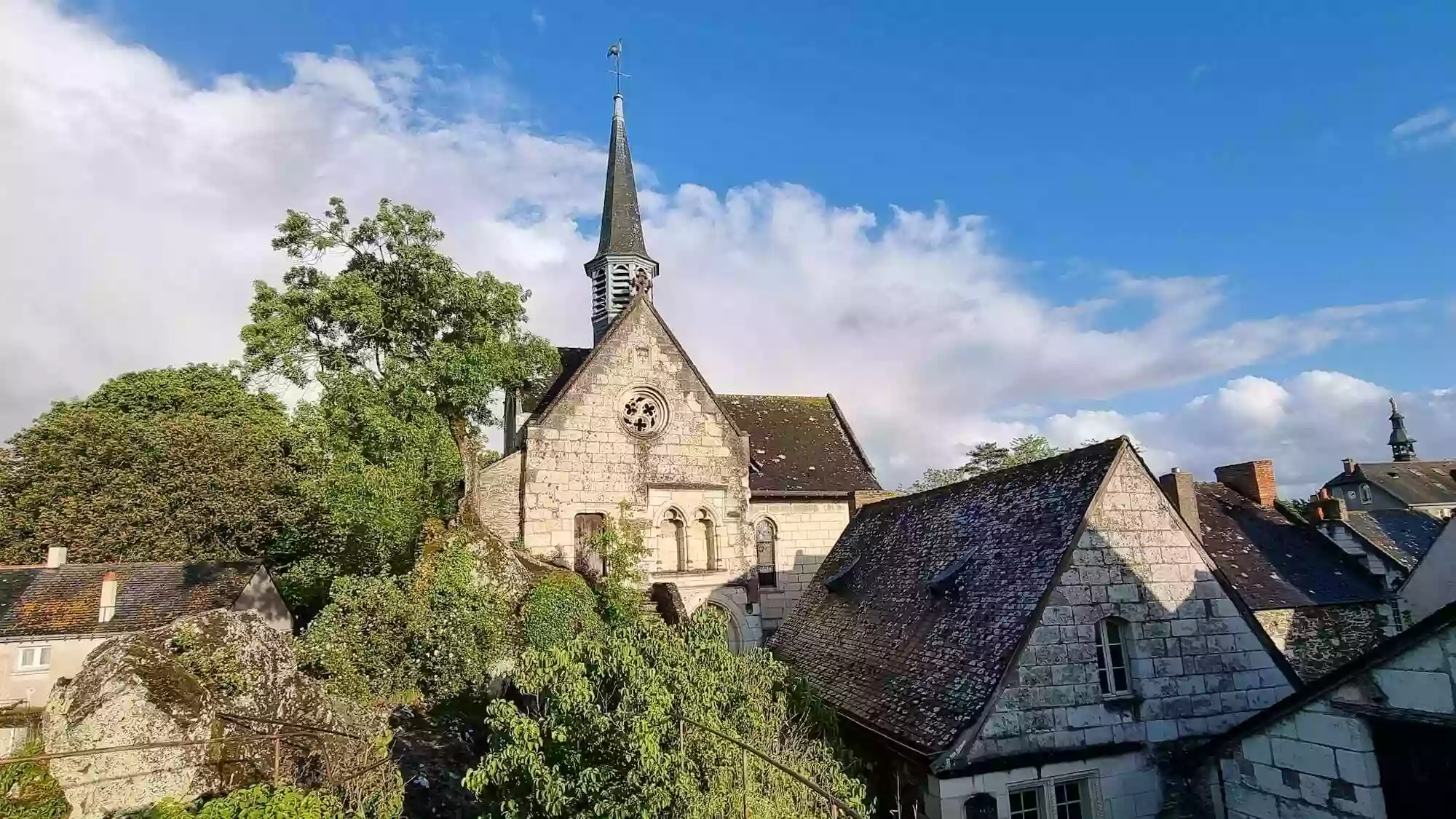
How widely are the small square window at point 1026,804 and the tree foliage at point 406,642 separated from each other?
11.0 meters

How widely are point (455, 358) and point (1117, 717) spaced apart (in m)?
18.8

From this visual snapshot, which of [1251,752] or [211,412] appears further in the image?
[211,412]

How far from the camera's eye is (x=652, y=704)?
751 cm

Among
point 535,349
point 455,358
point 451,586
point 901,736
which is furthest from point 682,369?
point 901,736

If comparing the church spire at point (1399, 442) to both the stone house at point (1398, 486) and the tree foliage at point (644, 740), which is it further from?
the tree foliage at point (644, 740)

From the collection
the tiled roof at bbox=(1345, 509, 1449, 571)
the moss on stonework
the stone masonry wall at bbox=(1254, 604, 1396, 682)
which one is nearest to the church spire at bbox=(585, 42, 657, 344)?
the moss on stonework

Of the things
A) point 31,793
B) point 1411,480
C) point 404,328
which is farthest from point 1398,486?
point 31,793

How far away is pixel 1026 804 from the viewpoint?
9.82 m

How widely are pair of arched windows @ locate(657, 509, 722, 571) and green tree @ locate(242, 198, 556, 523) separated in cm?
576

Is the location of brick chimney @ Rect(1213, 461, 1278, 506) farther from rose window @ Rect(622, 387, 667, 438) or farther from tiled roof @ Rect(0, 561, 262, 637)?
tiled roof @ Rect(0, 561, 262, 637)

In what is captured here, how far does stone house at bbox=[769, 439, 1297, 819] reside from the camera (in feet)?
32.0

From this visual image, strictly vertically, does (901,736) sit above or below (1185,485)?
below

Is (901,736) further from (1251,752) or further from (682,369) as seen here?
(682,369)

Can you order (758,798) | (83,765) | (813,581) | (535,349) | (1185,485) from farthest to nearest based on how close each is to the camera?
1. (535,349)
2. (1185,485)
3. (813,581)
4. (83,765)
5. (758,798)
